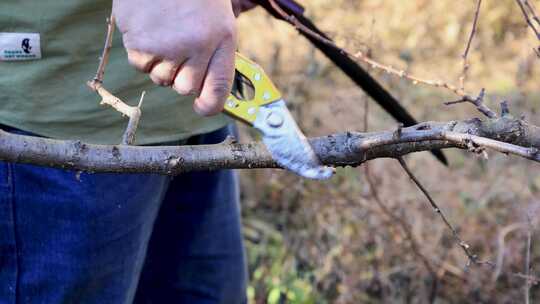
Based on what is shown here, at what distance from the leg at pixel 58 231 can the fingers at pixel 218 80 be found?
0.29 metres

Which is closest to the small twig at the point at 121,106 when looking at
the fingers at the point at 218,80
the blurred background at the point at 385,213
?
the fingers at the point at 218,80

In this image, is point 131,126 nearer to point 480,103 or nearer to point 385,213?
point 480,103

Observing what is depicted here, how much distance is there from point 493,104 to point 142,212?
2958 millimetres

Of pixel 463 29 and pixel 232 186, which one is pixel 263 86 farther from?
pixel 463 29

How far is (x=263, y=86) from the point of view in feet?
3.25

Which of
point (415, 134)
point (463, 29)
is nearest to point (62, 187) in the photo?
point (415, 134)

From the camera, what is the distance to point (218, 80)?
2.93 ft

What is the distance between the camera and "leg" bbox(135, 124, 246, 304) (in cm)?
154

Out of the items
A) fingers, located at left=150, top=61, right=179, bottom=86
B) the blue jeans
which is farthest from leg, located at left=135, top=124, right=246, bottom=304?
fingers, located at left=150, top=61, right=179, bottom=86

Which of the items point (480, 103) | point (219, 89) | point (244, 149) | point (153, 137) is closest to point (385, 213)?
point (480, 103)

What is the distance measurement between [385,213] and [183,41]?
162 cm

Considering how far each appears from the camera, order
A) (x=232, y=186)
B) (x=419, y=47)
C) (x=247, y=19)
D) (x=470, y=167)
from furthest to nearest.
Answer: (x=247, y=19)
(x=419, y=47)
(x=470, y=167)
(x=232, y=186)

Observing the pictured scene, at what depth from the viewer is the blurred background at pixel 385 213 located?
2.33 m

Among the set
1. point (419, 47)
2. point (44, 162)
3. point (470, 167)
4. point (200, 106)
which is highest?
point (419, 47)
